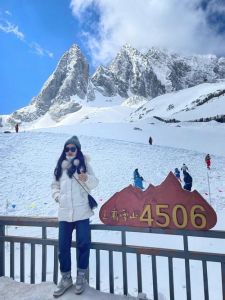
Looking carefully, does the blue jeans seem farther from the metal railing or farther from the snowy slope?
the snowy slope

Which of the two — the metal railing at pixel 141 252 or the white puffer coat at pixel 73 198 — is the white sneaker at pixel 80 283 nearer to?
the metal railing at pixel 141 252

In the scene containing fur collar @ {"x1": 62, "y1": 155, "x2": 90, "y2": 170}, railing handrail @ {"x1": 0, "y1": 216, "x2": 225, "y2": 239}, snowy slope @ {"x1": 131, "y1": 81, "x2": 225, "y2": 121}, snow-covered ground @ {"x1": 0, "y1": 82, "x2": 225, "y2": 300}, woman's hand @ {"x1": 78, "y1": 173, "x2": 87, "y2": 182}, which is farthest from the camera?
snowy slope @ {"x1": 131, "y1": 81, "x2": 225, "y2": 121}

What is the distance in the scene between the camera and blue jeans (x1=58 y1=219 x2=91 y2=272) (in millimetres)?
5047

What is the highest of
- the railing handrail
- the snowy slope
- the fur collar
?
the snowy slope

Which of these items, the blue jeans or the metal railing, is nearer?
the metal railing

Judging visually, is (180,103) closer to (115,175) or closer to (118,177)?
(115,175)

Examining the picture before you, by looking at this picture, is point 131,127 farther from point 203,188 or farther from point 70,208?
point 70,208

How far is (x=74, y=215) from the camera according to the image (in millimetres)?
5062

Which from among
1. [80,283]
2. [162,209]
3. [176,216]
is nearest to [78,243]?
[80,283]

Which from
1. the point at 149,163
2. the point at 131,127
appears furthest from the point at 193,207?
the point at 131,127

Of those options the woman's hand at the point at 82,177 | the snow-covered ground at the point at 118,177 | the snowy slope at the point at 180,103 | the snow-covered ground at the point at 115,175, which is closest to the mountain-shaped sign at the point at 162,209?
the woman's hand at the point at 82,177

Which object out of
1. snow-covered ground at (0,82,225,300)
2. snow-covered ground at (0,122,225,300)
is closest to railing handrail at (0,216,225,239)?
snow-covered ground at (0,82,225,300)

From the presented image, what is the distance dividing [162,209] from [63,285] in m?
1.86

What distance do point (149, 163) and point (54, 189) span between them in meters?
18.6
